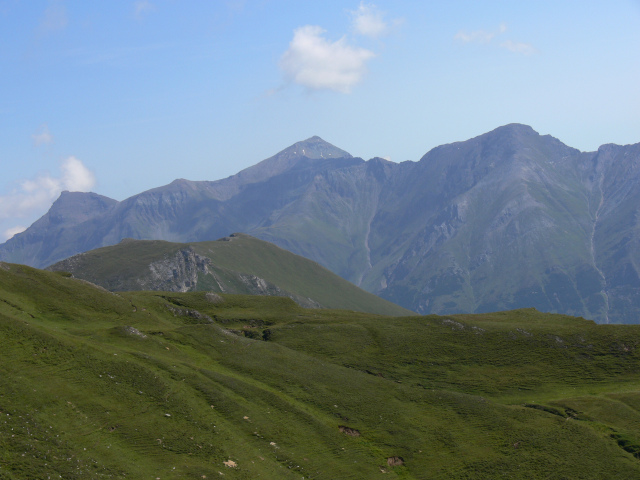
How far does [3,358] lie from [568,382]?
3513 inches

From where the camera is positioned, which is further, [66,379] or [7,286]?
[7,286]

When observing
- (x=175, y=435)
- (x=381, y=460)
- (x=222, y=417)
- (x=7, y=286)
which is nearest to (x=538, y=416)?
(x=381, y=460)

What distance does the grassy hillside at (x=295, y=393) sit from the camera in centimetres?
5994

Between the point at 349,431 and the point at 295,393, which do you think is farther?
the point at 295,393

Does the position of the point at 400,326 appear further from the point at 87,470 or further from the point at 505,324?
the point at 87,470

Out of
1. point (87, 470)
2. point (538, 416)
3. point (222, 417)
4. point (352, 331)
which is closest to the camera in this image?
point (87, 470)

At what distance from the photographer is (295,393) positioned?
8400cm

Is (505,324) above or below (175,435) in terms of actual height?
above

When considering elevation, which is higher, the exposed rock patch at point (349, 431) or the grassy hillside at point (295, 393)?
the grassy hillside at point (295, 393)

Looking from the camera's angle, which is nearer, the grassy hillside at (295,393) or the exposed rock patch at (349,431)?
the grassy hillside at (295,393)

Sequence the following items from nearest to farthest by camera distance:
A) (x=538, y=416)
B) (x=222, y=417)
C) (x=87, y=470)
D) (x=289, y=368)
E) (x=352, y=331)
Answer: (x=87, y=470)
(x=222, y=417)
(x=538, y=416)
(x=289, y=368)
(x=352, y=331)

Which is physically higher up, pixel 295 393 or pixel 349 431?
pixel 295 393

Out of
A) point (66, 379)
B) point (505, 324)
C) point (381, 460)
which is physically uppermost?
point (505, 324)

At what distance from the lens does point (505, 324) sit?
120 metres
